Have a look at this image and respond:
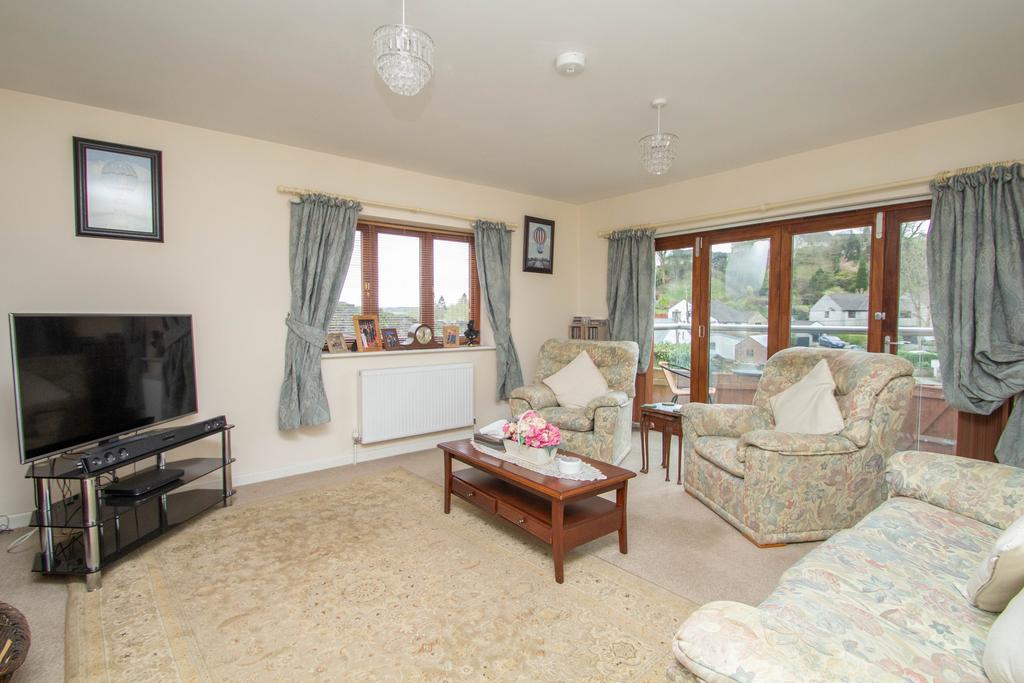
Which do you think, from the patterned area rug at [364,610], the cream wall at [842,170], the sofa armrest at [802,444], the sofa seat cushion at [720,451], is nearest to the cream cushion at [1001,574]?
the patterned area rug at [364,610]

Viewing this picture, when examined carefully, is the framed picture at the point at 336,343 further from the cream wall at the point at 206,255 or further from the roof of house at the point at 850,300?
the roof of house at the point at 850,300

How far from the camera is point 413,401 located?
425cm

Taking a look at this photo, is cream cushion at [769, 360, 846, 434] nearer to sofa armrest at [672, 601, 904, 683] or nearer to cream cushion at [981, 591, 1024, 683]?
cream cushion at [981, 591, 1024, 683]

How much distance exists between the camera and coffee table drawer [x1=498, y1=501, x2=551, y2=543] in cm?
227

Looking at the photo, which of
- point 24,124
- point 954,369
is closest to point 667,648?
point 954,369

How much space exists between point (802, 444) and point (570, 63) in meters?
2.30

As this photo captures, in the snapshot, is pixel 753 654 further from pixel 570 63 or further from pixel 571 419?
pixel 571 419

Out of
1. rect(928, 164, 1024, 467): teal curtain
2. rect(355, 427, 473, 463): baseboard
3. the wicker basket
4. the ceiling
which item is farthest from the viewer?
rect(355, 427, 473, 463): baseboard

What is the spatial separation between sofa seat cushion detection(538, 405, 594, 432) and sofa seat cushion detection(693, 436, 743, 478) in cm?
83

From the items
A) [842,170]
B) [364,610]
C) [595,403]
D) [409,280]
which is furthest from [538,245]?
[364,610]

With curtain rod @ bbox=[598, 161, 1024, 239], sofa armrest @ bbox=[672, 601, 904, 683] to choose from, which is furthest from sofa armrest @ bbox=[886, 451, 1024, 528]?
curtain rod @ bbox=[598, 161, 1024, 239]

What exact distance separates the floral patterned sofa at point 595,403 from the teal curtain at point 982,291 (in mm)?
2093

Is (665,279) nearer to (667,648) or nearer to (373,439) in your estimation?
(373,439)

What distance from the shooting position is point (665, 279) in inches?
196
